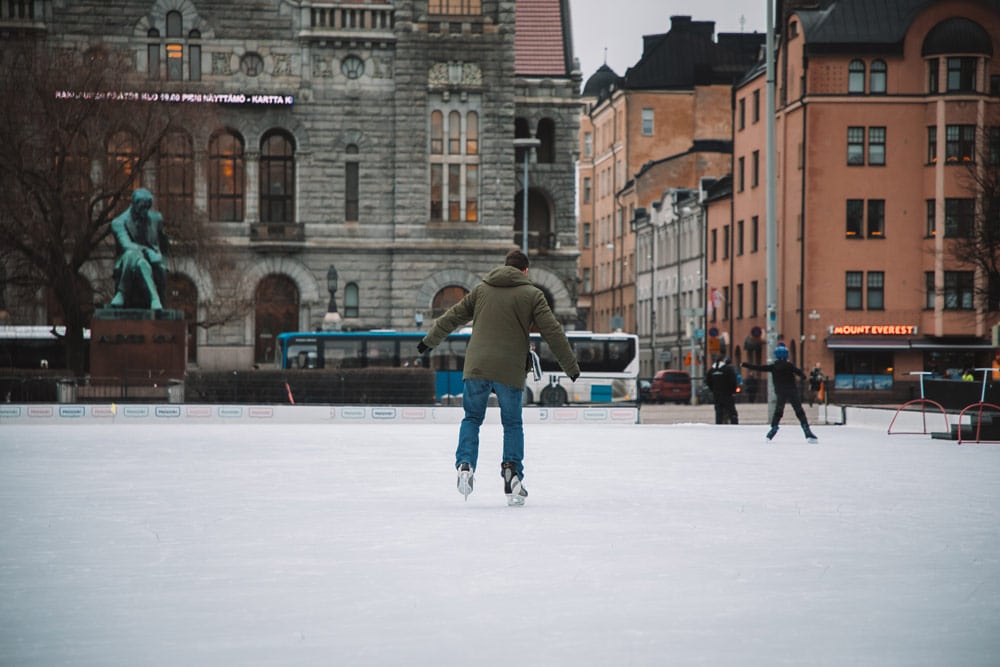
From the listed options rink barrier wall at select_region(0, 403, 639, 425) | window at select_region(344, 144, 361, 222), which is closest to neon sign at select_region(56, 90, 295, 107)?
window at select_region(344, 144, 361, 222)

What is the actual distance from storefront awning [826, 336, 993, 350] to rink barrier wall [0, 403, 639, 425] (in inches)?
1342

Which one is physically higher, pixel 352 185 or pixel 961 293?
pixel 352 185

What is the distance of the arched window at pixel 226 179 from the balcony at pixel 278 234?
1191mm

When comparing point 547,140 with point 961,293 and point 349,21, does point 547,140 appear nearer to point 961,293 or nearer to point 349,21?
point 349,21

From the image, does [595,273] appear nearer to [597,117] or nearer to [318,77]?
[597,117]

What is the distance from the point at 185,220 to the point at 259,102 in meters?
15.5

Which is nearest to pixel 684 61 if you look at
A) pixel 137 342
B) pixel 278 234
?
pixel 278 234

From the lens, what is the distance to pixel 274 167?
217 feet

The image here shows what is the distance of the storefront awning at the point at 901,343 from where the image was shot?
6719 cm

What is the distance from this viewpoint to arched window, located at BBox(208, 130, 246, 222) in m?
65.4

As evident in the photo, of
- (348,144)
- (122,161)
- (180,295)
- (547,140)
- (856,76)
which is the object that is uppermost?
(856,76)

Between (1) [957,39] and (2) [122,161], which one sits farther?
(1) [957,39]

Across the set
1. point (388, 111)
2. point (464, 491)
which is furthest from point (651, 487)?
point (388, 111)

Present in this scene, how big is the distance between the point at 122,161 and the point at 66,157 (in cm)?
238
